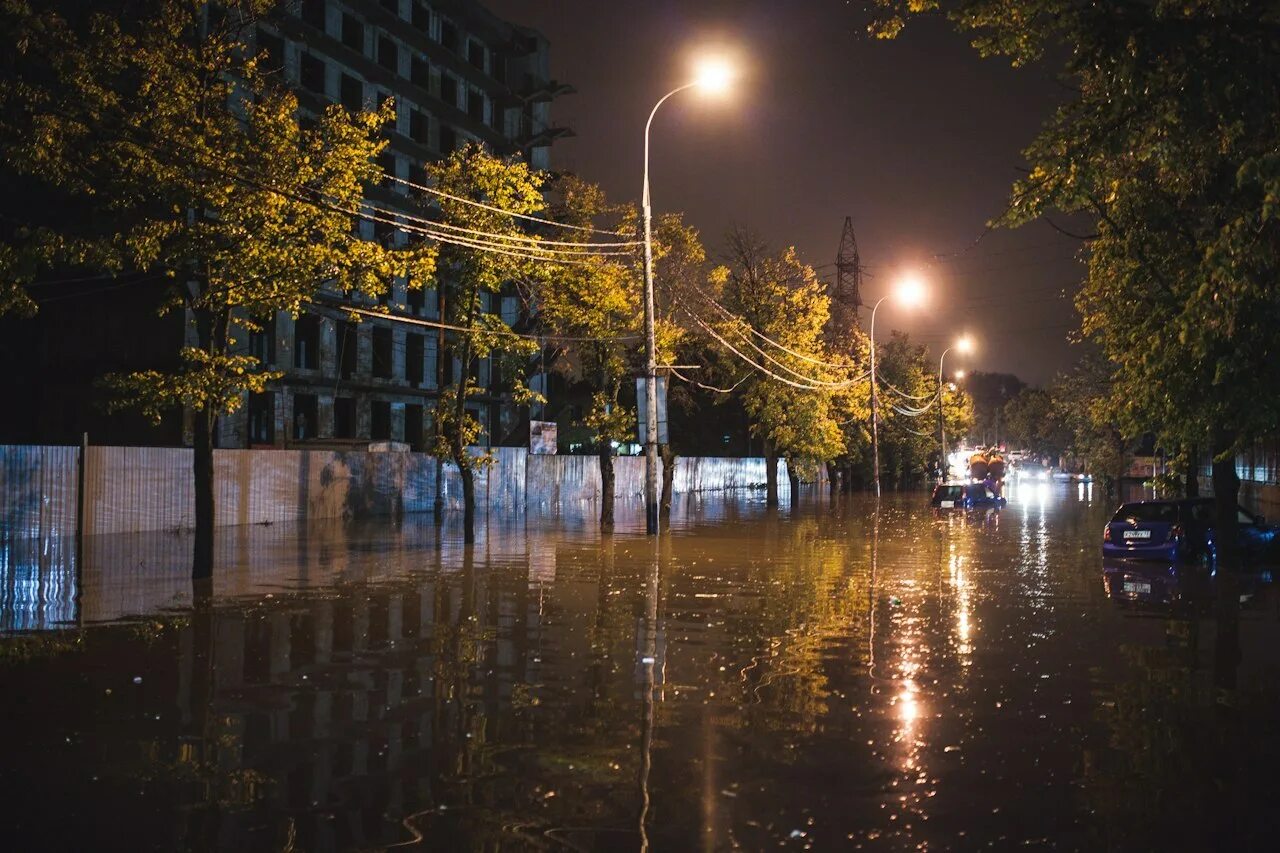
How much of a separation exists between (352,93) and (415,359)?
13309mm

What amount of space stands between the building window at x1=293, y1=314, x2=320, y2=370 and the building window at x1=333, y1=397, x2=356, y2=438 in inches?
120

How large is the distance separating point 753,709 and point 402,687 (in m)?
2.97

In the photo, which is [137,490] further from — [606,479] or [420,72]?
[420,72]

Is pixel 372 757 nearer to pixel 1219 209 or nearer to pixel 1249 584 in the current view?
pixel 1219 209

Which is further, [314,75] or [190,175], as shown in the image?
[314,75]

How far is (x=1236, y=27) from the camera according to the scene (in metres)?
9.20

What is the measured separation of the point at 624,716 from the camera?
8.71 metres

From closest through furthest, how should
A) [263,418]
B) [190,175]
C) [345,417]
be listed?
[190,175]
[263,418]
[345,417]

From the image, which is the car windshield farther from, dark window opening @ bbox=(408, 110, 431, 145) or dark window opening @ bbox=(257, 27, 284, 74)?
dark window opening @ bbox=(408, 110, 431, 145)

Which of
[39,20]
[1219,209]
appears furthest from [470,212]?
[1219,209]

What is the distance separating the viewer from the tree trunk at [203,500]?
18125 mm

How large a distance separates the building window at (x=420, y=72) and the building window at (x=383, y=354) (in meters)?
13.4

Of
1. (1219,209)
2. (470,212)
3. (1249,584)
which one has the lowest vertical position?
(1249,584)

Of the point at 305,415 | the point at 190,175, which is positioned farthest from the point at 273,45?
the point at 190,175
